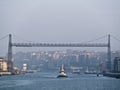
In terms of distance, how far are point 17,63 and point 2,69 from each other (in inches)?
2632

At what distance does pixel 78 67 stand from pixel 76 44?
149 feet

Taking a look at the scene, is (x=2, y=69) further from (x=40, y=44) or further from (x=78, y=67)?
(x=78, y=67)

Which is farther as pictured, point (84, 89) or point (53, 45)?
point (53, 45)

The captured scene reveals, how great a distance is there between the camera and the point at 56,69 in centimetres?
16088

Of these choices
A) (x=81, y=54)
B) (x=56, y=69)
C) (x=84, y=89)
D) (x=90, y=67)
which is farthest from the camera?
(x=81, y=54)

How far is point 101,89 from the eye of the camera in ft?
163

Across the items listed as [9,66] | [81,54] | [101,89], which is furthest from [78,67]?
[101,89]

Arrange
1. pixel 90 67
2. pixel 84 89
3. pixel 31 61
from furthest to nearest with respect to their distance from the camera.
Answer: pixel 31 61 → pixel 90 67 → pixel 84 89

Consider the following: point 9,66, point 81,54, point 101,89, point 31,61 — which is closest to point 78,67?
point 81,54

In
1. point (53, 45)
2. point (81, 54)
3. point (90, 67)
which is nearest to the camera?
point (53, 45)

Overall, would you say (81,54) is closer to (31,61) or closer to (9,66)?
(31,61)

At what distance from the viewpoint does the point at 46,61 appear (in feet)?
588

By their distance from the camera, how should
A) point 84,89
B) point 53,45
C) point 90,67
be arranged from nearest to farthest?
point 84,89 → point 53,45 → point 90,67

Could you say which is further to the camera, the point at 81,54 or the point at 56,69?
the point at 81,54
